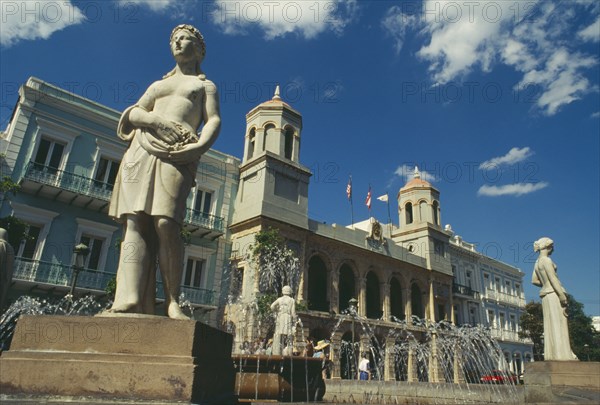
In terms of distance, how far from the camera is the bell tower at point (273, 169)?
22672 millimetres

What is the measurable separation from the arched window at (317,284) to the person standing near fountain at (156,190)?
20456mm

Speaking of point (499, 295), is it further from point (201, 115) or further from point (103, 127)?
point (201, 115)

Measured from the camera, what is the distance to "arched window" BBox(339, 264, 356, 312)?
86.5 ft

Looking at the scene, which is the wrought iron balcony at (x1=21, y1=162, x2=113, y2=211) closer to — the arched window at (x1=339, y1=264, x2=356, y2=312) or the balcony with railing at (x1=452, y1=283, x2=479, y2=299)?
the arched window at (x1=339, y1=264, x2=356, y2=312)

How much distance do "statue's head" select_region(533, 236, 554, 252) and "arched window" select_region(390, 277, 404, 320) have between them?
21867 mm

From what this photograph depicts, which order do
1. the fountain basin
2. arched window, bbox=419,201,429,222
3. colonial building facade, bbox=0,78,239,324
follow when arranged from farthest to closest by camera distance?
arched window, bbox=419,201,429,222
colonial building facade, bbox=0,78,239,324
the fountain basin

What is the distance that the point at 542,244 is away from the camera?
8.16 meters

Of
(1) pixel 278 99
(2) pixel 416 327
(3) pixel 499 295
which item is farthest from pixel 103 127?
(3) pixel 499 295

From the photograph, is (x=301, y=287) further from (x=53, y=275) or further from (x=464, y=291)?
(x=464, y=291)

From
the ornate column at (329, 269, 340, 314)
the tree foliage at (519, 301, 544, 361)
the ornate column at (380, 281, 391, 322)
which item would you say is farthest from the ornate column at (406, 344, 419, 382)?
the tree foliage at (519, 301, 544, 361)

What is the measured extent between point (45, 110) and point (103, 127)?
7.84 feet

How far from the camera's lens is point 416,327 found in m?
28.8

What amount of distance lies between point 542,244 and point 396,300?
2255cm

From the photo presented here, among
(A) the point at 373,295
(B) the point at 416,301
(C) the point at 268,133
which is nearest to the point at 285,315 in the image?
(C) the point at 268,133
